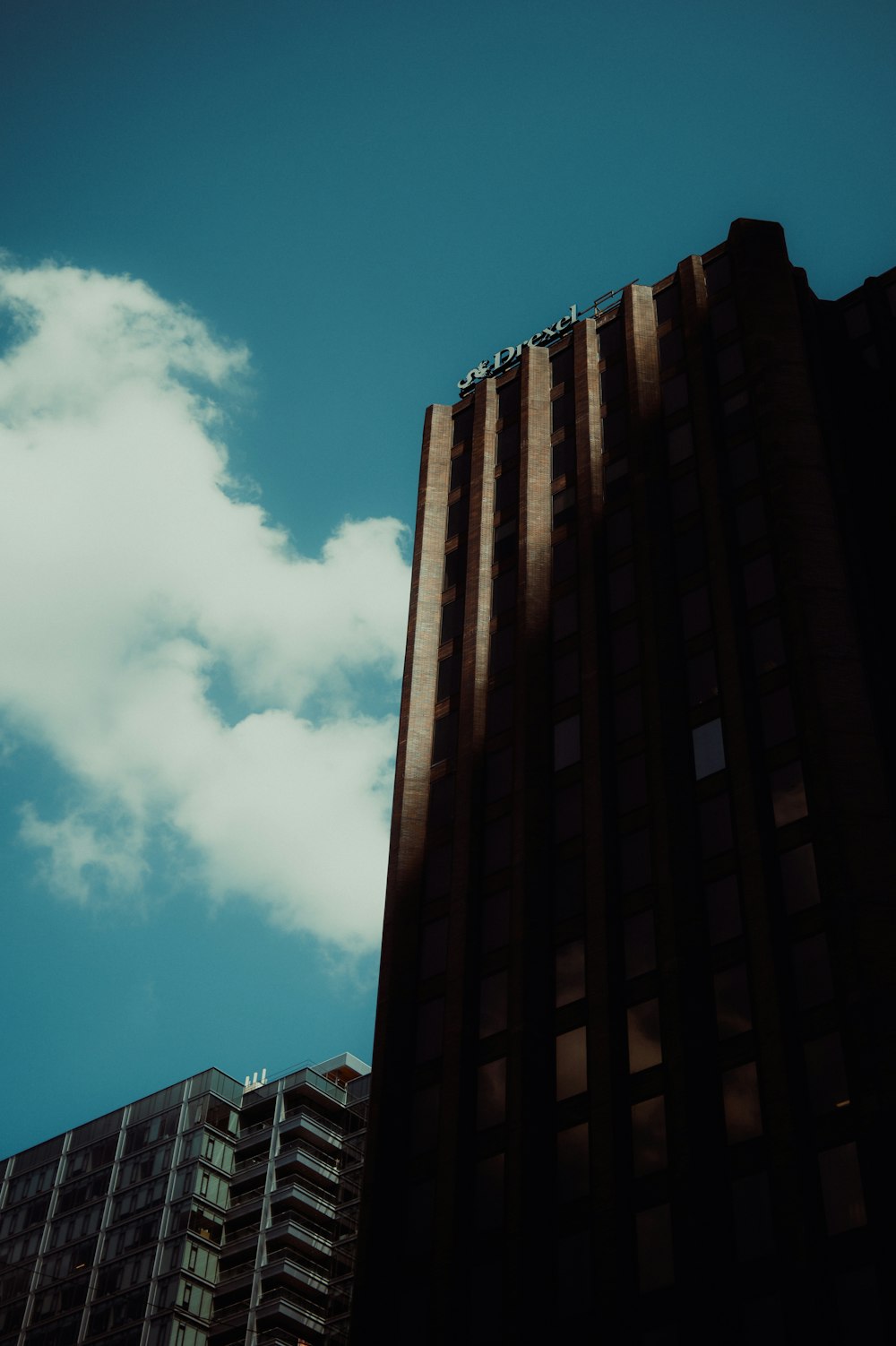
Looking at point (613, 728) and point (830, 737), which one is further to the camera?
point (613, 728)

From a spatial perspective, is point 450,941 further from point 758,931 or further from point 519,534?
point 519,534

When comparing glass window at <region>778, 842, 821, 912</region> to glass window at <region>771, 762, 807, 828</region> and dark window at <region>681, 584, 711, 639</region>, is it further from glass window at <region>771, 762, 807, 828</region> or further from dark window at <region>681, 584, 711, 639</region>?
dark window at <region>681, 584, 711, 639</region>

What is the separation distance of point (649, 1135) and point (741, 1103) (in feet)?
12.4

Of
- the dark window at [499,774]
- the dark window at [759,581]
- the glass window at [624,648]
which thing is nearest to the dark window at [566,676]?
the glass window at [624,648]

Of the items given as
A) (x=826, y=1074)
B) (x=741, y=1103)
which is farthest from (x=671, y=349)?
(x=826, y=1074)

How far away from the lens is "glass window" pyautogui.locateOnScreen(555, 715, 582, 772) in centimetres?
6606

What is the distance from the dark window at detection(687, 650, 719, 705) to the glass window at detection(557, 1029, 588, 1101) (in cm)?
1417

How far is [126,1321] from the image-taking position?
117 metres

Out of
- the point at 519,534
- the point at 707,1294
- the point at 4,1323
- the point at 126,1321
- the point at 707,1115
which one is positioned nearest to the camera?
the point at 707,1294

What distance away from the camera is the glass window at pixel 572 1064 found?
55.9 m

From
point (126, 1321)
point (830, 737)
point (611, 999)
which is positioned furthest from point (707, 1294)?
point (126, 1321)

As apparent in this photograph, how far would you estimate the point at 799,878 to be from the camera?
176 ft

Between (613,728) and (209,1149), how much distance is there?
76.0 meters

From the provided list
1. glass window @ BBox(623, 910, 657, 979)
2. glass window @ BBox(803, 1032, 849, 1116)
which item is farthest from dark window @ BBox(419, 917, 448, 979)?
glass window @ BBox(803, 1032, 849, 1116)
